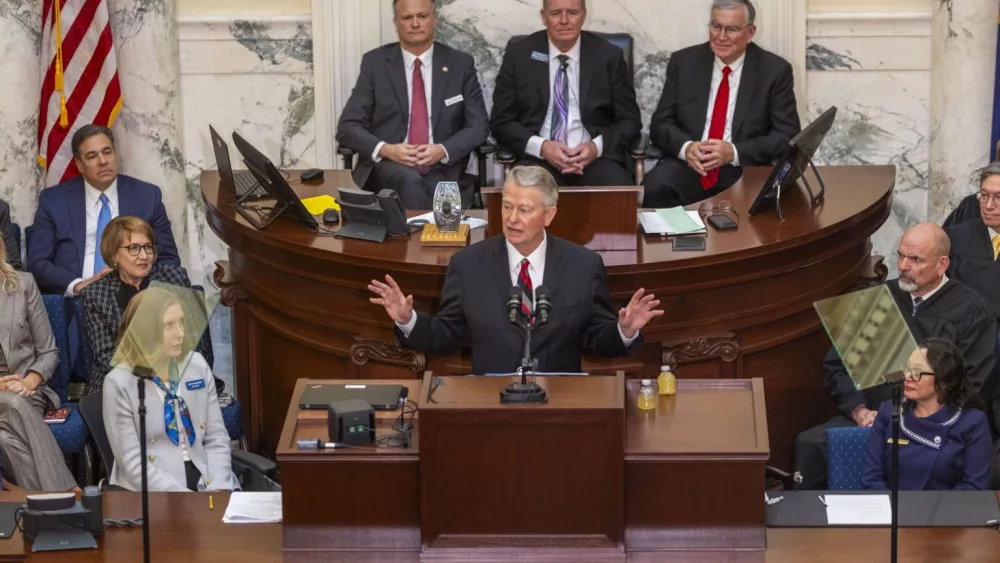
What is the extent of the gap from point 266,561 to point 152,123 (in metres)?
4.59

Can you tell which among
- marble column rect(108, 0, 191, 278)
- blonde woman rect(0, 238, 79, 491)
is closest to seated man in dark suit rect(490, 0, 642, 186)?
marble column rect(108, 0, 191, 278)

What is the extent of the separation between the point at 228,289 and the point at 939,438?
325 centimetres

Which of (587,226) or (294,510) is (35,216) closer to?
(587,226)

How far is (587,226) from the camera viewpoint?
618cm

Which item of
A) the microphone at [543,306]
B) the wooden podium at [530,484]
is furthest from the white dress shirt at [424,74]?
the wooden podium at [530,484]

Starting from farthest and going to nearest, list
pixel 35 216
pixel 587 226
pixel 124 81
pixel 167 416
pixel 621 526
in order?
pixel 124 81 < pixel 35 216 < pixel 587 226 < pixel 167 416 < pixel 621 526

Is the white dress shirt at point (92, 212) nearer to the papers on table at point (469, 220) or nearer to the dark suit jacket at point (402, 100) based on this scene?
the dark suit jacket at point (402, 100)

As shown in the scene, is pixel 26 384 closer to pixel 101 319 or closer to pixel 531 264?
pixel 101 319

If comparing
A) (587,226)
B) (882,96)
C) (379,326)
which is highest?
(882,96)

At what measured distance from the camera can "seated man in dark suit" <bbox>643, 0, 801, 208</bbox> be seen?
25.4 ft

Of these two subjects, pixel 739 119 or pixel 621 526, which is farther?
pixel 739 119

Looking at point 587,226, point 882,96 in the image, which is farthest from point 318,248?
point 882,96

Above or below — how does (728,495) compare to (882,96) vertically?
below

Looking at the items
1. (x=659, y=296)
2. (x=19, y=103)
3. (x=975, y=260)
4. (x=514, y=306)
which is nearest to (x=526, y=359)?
(x=514, y=306)
